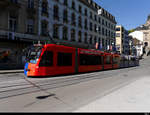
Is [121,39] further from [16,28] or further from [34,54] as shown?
[34,54]

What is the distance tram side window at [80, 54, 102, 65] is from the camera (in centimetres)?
1405

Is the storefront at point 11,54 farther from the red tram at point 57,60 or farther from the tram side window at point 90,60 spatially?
the tram side window at point 90,60

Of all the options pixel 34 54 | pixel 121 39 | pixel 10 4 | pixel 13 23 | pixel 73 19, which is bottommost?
pixel 34 54

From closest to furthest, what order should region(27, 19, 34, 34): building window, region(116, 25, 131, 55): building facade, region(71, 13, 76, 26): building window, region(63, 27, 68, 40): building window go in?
1. region(27, 19, 34, 34): building window
2. region(63, 27, 68, 40): building window
3. region(71, 13, 76, 26): building window
4. region(116, 25, 131, 55): building facade

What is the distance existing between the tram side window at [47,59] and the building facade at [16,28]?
9.94m

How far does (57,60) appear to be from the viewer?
1104 cm

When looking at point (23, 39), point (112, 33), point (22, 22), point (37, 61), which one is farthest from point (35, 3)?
point (112, 33)

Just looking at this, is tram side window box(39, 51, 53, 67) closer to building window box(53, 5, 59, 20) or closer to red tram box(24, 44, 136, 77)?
red tram box(24, 44, 136, 77)

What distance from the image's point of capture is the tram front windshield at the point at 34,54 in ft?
32.8

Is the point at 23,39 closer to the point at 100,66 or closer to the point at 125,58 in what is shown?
the point at 100,66

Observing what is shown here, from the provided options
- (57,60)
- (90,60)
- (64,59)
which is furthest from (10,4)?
(90,60)

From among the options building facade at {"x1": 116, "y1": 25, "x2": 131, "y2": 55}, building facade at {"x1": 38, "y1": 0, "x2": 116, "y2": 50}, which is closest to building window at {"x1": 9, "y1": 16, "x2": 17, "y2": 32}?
building facade at {"x1": 38, "y1": 0, "x2": 116, "y2": 50}

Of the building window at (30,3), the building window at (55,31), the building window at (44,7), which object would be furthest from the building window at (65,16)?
the building window at (30,3)

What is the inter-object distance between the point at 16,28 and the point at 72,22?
12058 mm
